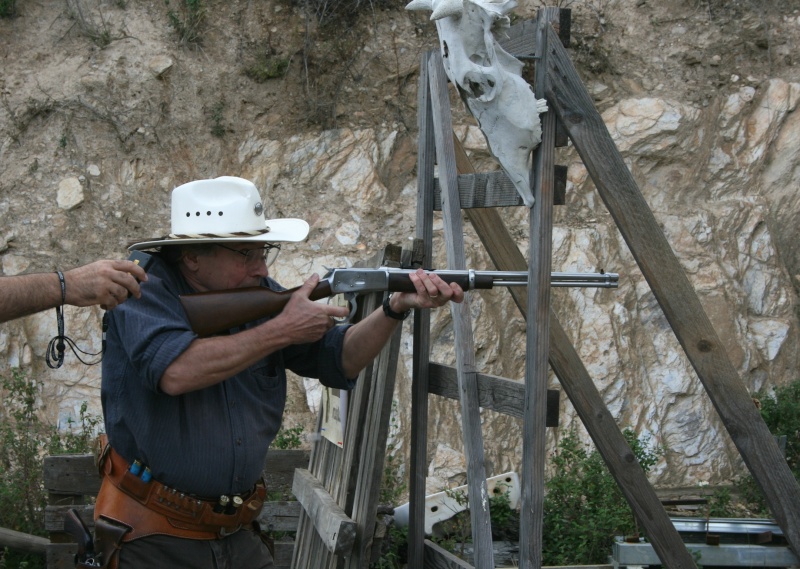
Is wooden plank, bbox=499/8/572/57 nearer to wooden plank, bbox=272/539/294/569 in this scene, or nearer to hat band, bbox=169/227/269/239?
hat band, bbox=169/227/269/239

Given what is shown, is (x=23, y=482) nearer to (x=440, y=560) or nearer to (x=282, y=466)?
(x=282, y=466)

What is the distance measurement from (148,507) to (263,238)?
1.08 m

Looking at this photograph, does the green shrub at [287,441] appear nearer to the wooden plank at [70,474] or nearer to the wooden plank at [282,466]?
the wooden plank at [282,466]

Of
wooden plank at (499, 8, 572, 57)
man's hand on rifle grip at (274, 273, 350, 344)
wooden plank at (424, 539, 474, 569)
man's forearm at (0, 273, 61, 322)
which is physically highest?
wooden plank at (499, 8, 572, 57)

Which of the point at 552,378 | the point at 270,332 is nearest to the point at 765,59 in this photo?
the point at 552,378

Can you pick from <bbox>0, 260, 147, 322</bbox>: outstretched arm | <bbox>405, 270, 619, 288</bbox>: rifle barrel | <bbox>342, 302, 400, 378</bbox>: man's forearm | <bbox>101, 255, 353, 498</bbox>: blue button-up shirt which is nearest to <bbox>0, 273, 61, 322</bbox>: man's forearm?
<bbox>0, 260, 147, 322</bbox>: outstretched arm

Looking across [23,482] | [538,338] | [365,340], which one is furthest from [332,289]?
[23,482]

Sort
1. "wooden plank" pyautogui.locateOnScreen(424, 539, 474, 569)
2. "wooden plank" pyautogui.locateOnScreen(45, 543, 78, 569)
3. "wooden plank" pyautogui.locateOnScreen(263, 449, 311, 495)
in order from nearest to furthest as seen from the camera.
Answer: "wooden plank" pyautogui.locateOnScreen(424, 539, 474, 569), "wooden plank" pyautogui.locateOnScreen(45, 543, 78, 569), "wooden plank" pyautogui.locateOnScreen(263, 449, 311, 495)

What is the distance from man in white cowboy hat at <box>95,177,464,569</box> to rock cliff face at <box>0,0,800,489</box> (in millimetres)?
4346

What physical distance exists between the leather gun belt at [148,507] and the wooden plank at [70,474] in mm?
2200

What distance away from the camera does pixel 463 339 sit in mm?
3654

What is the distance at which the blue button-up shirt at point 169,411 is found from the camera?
3104 millimetres

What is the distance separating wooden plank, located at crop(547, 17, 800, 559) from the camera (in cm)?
308

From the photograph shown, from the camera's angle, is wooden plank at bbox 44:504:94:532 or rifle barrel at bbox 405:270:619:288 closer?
rifle barrel at bbox 405:270:619:288
